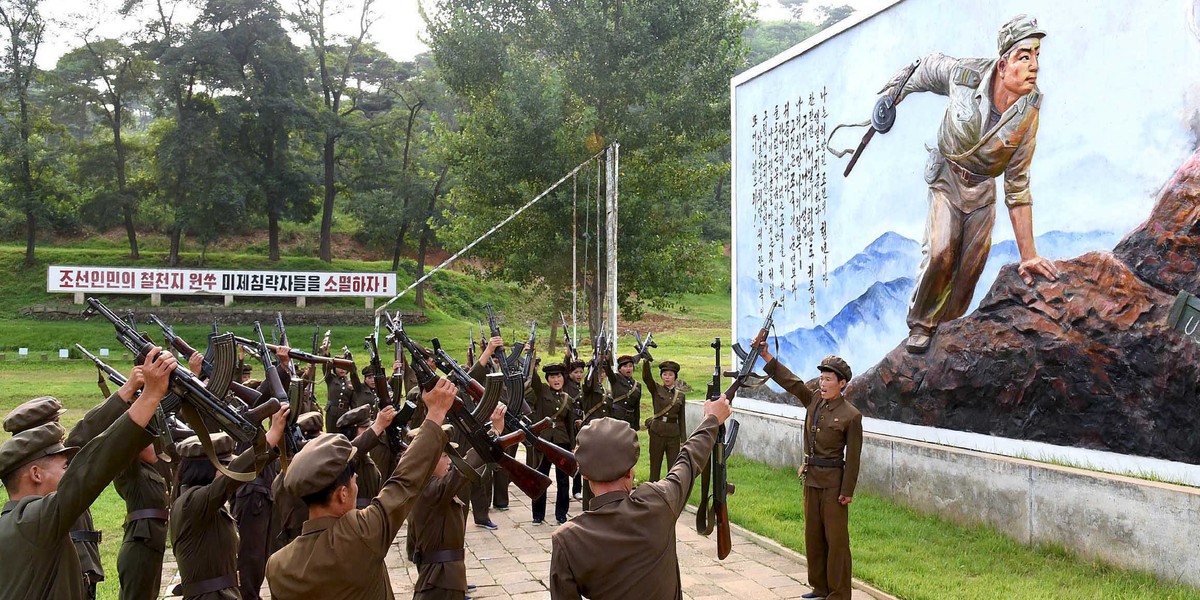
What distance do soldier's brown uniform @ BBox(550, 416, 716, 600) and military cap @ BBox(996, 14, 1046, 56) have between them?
6.71 metres

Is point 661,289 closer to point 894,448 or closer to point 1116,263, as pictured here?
point 894,448

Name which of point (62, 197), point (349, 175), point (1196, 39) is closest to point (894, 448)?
point (1196, 39)

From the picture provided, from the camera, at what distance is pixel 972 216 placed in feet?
28.1

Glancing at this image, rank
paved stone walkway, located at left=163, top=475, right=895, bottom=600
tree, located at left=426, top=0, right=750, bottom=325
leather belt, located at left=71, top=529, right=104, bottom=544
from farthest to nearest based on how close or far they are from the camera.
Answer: tree, located at left=426, top=0, right=750, bottom=325, paved stone walkway, located at left=163, top=475, right=895, bottom=600, leather belt, located at left=71, top=529, right=104, bottom=544

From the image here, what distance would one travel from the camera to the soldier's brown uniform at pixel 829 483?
6250 millimetres

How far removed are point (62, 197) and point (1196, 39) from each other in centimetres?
3769

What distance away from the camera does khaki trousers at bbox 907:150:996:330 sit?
27.9 feet

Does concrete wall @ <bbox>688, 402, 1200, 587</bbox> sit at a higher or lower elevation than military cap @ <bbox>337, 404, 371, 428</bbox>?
lower

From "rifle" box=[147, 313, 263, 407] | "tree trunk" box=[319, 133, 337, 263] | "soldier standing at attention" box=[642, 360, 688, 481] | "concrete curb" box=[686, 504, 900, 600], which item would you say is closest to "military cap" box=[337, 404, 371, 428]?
"rifle" box=[147, 313, 263, 407]

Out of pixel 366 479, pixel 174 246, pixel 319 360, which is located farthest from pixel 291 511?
pixel 174 246

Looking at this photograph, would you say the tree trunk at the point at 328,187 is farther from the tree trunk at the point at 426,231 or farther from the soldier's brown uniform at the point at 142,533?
the soldier's brown uniform at the point at 142,533

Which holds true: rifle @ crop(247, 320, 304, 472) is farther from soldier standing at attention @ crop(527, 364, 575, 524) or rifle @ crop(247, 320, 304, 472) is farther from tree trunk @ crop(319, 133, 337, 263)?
tree trunk @ crop(319, 133, 337, 263)

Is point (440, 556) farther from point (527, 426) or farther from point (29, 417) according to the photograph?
point (29, 417)

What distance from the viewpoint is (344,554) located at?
3.00m
